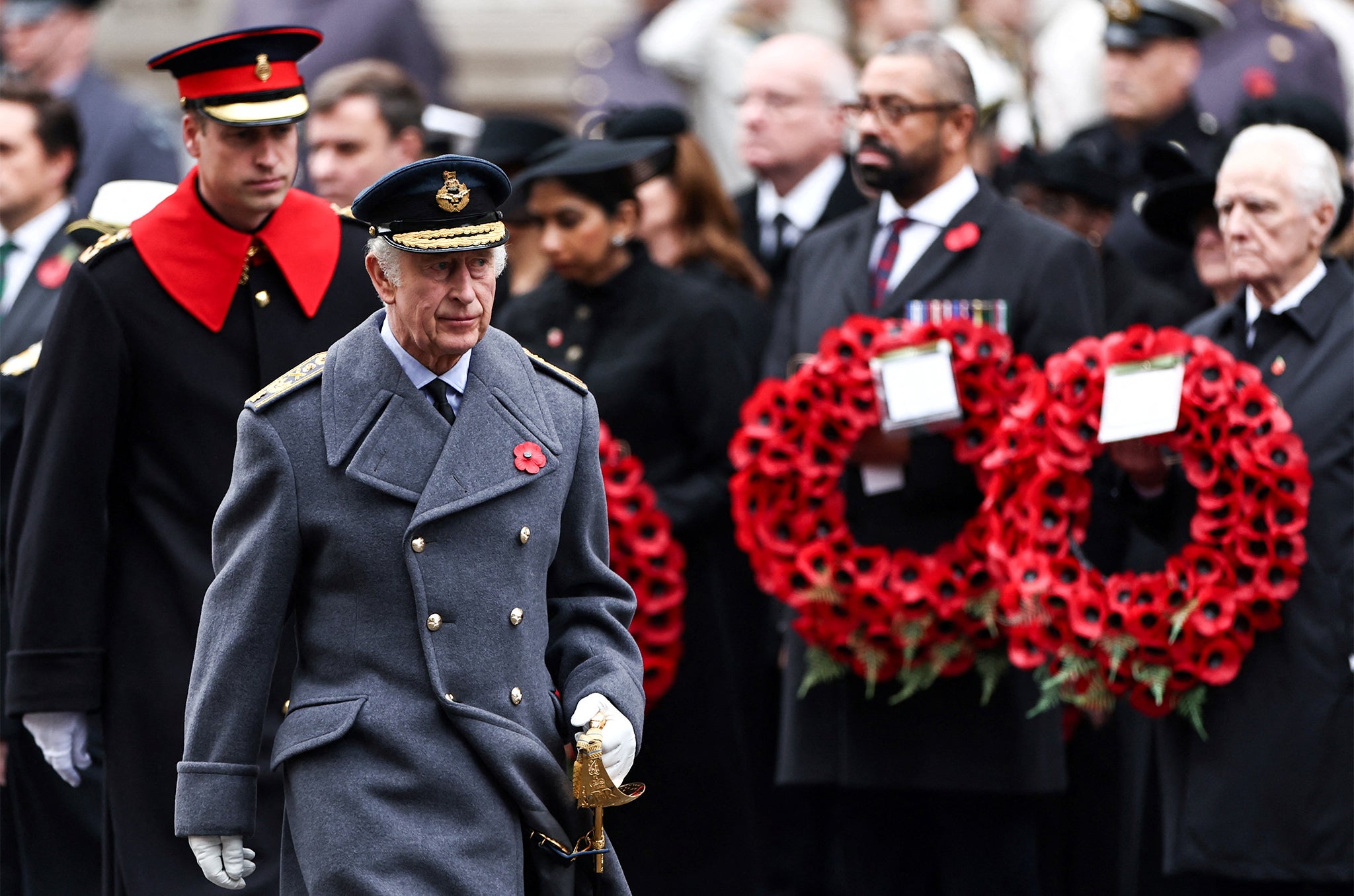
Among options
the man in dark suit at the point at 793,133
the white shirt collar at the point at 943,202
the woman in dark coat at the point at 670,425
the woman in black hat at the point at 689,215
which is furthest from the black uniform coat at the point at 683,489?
the man in dark suit at the point at 793,133

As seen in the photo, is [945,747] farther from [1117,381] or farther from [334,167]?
[334,167]

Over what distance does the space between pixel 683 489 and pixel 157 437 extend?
2039 mm

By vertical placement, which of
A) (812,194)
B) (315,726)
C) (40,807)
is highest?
(315,726)

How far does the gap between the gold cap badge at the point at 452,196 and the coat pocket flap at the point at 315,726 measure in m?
1.03

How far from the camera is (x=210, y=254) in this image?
5562 mm

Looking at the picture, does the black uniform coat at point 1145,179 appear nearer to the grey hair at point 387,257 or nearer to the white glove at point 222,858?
the grey hair at point 387,257

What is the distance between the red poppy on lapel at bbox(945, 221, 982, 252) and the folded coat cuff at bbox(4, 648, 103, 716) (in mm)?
2984

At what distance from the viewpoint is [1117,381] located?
612cm

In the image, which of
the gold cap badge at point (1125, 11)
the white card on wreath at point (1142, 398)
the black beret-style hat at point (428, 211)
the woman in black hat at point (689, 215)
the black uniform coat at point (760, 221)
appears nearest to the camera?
the black beret-style hat at point (428, 211)

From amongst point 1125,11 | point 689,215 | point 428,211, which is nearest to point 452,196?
point 428,211

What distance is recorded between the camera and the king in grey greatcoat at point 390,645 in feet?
14.4

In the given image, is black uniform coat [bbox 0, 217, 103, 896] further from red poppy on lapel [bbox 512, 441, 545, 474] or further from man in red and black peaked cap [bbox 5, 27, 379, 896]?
red poppy on lapel [bbox 512, 441, 545, 474]

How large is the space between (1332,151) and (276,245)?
3.75 metres

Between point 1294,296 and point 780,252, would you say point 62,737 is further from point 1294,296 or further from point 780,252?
point 780,252
